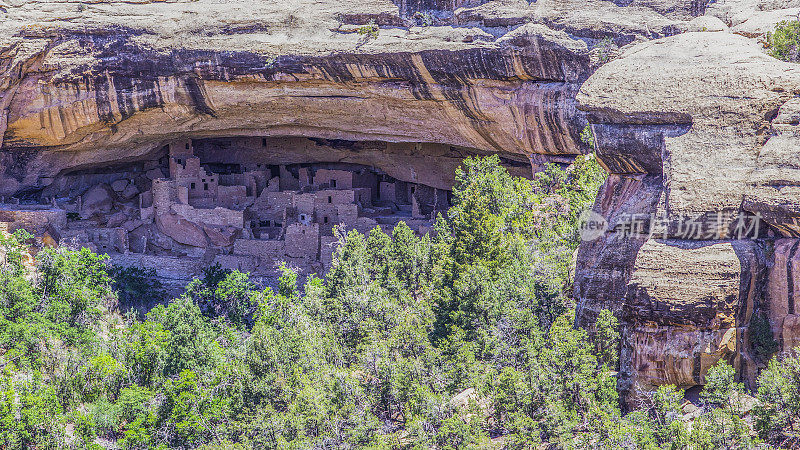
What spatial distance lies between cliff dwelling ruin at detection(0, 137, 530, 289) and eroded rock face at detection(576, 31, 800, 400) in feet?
A: 32.4

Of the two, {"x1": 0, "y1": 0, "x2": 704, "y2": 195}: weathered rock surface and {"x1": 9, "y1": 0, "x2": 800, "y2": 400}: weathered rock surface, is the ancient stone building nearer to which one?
{"x1": 9, "y1": 0, "x2": 800, "y2": 400}: weathered rock surface

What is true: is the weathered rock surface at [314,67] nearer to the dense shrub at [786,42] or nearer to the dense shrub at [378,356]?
the dense shrub at [378,356]

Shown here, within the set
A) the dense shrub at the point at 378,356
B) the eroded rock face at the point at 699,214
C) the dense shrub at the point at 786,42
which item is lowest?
the dense shrub at the point at 378,356

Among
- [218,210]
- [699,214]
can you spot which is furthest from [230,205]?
[699,214]

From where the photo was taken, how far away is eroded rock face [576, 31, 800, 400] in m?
10.6

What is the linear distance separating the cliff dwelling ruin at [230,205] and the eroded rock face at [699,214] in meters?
9.88

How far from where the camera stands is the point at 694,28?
16484 millimetres

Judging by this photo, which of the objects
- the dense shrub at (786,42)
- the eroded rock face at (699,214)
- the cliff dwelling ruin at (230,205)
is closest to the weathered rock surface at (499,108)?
the eroded rock face at (699,214)

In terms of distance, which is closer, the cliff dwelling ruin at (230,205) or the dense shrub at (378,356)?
the dense shrub at (378,356)

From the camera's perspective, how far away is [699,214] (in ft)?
35.7

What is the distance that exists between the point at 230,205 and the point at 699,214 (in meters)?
14.9

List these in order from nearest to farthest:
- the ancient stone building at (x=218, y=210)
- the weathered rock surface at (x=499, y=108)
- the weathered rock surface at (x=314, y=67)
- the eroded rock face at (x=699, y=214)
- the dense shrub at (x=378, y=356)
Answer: the eroded rock face at (x=699, y=214), the weathered rock surface at (x=499, y=108), the dense shrub at (x=378, y=356), the weathered rock surface at (x=314, y=67), the ancient stone building at (x=218, y=210)

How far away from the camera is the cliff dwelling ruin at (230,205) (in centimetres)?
2202

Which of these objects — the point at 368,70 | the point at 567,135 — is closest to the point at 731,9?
the point at 567,135
